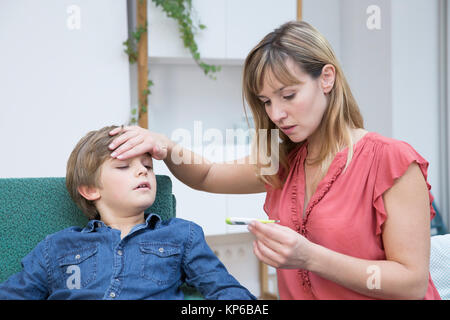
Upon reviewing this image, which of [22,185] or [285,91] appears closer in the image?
[285,91]

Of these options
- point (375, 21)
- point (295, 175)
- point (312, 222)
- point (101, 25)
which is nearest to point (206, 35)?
point (101, 25)

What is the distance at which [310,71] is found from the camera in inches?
45.2

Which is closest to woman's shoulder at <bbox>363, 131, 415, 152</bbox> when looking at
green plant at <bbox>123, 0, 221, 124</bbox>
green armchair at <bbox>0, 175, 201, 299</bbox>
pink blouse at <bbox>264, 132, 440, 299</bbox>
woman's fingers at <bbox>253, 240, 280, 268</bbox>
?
pink blouse at <bbox>264, 132, 440, 299</bbox>

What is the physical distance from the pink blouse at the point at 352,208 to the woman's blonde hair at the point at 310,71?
1.6 inches

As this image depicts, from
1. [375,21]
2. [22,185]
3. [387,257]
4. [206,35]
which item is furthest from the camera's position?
[375,21]

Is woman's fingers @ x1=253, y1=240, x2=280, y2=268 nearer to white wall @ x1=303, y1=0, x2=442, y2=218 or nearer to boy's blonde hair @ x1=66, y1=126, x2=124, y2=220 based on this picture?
boy's blonde hair @ x1=66, y1=126, x2=124, y2=220

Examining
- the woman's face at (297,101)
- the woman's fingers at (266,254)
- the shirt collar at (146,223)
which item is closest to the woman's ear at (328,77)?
the woman's face at (297,101)

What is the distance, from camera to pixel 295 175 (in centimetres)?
129

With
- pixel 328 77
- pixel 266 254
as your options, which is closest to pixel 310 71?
pixel 328 77

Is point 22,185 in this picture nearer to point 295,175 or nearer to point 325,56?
point 295,175

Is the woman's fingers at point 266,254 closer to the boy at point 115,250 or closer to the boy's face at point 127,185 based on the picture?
the boy at point 115,250

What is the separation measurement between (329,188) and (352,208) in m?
0.08

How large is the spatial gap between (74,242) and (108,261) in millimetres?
111

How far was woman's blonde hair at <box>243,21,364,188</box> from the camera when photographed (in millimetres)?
1139
